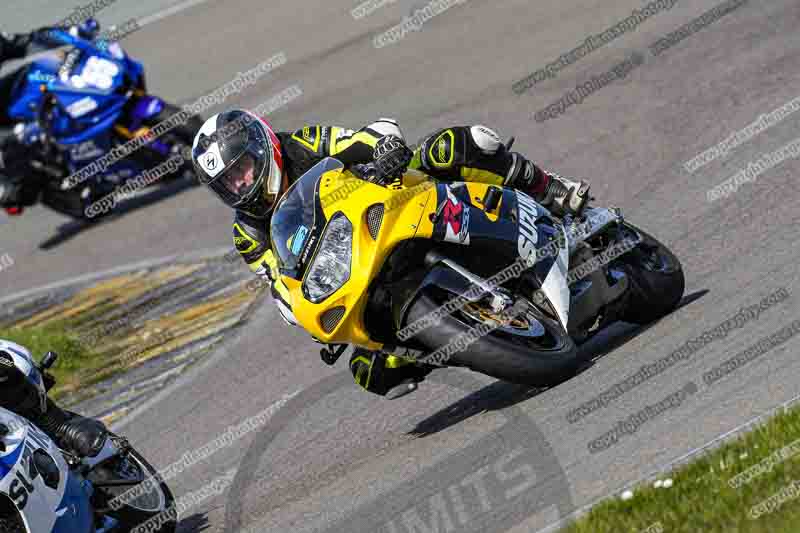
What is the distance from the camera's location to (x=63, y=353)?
429 inches

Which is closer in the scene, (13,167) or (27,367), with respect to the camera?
(27,367)

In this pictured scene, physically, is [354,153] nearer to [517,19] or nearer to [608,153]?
[608,153]

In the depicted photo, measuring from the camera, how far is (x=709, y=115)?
10867 millimetres

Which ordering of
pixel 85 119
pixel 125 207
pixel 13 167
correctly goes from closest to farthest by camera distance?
pixel 85 119
pixel 13 167
pixel 125 207

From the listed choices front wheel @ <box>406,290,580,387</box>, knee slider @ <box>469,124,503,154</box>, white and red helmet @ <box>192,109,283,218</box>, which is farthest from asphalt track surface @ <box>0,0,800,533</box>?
white and red helmet @ <box>192,109,283,218</box>

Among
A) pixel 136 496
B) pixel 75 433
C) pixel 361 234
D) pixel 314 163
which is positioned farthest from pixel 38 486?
pixel 314 163

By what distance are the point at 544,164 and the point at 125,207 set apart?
18.1 ft

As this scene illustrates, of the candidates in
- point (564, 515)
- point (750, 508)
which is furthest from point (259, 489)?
point (750, 508)

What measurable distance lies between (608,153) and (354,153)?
425 centimetres

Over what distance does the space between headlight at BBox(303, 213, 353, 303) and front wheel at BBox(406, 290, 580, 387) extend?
15.7 inches

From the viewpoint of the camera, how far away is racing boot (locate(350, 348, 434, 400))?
6.94 metres

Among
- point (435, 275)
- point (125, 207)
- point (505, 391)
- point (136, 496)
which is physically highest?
point (435, 275)

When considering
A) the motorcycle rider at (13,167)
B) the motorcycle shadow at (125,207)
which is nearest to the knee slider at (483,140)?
the motorcycle shadow at (125,207)

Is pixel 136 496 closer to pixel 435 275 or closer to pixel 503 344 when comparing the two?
pixel 435 275
